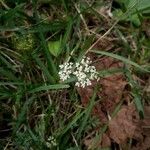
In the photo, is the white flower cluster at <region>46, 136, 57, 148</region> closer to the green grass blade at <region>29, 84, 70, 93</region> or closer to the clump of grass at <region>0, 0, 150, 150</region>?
the clump of grass at <region>0, 0, 150, 150</region>

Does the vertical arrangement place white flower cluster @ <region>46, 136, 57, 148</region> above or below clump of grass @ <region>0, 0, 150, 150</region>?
below

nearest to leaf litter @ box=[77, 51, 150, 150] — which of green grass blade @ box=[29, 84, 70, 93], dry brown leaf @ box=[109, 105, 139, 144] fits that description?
dry brown leaf @ box=[109, 105, 139, 144]

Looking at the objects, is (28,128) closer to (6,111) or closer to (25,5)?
(6,111)

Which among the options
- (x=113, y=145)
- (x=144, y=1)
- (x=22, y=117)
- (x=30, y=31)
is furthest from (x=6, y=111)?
(x=144, y=1)

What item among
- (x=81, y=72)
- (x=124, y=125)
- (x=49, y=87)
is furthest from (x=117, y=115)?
(x=49, y=87)

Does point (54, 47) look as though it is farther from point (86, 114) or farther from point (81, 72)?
point (86, 114)

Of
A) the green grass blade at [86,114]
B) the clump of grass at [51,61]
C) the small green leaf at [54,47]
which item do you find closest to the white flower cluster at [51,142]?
the clump of grass at [51,61]

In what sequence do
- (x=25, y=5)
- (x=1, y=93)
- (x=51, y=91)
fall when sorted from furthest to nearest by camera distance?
(x=25, y=5) → (x=51, y=91) → (x=1, y=93)

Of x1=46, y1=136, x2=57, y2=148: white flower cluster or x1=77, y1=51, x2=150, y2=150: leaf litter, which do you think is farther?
x1=77, y1=51, x2=150, y2=150: leaf litter
